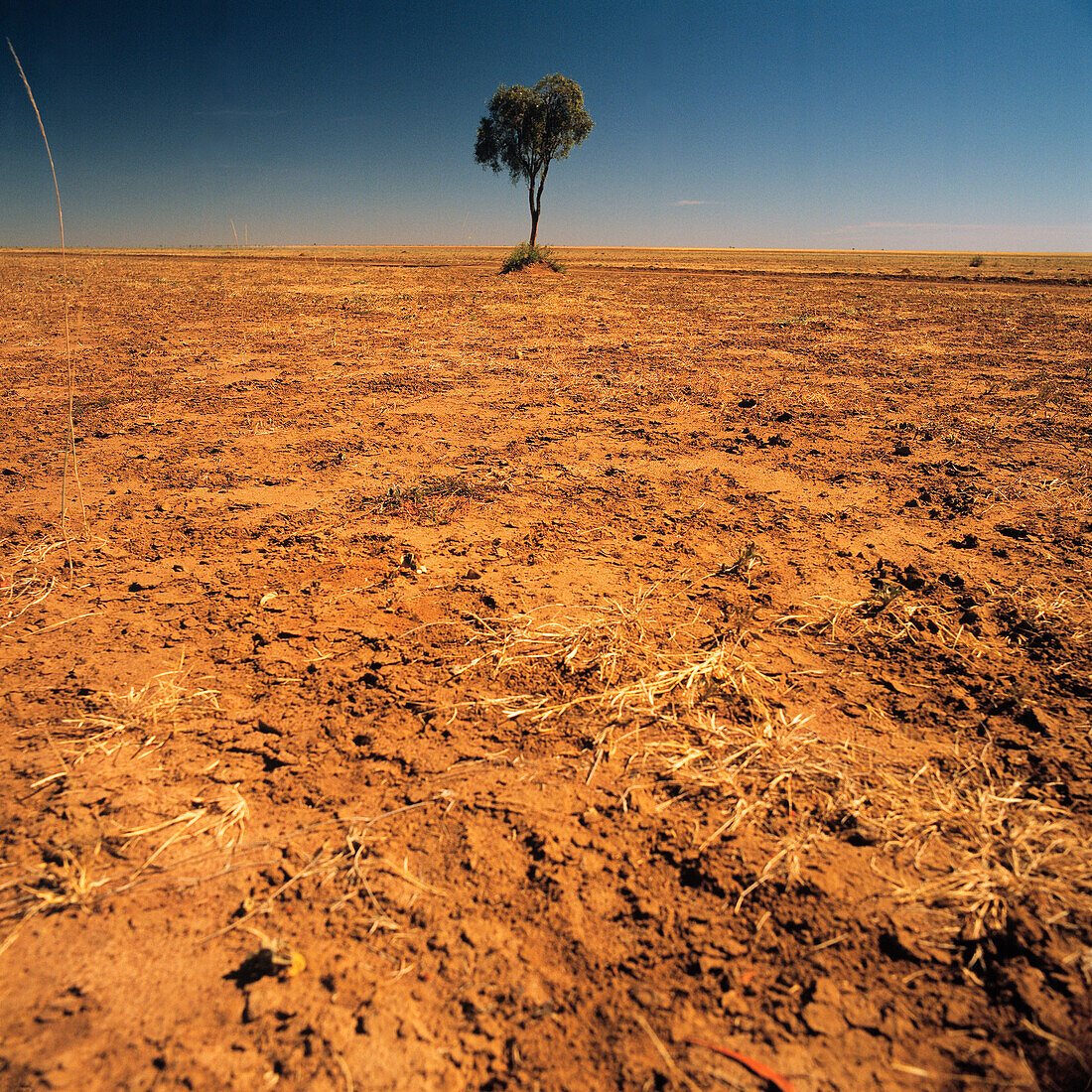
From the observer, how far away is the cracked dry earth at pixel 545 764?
1252 mm

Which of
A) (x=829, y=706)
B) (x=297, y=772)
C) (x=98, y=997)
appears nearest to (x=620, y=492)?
(x=829, y=706)

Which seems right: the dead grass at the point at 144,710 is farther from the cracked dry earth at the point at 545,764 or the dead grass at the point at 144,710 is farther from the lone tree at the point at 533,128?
the lone tree at the point at 533,128

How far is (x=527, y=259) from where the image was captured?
25438 mm

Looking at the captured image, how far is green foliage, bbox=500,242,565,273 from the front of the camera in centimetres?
2475

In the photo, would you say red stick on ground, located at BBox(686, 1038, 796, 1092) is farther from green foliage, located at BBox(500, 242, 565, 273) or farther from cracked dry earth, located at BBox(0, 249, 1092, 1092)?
green foliage, located at BBox(500, 242, 565, 273)

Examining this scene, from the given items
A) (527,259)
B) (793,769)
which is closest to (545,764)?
(793,769)

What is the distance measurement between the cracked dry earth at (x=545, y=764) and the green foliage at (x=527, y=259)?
22.6 m

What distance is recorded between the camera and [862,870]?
5.12 feet

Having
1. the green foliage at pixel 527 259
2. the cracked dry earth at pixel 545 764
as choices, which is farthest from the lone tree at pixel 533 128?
the cracked dry earth at pixel 545 764

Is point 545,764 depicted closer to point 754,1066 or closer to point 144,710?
point 754,1066

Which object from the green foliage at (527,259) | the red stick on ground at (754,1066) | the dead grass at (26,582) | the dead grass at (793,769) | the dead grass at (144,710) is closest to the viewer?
the red stick on ground at (754,1066)

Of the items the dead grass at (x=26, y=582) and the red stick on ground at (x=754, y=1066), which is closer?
A: the red stick on ground at (x=754, y=1066)

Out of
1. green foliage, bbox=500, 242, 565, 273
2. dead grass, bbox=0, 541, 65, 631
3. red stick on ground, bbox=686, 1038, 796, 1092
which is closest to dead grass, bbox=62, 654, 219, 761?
A: dead grass, bbox=0, 541, 65, 631

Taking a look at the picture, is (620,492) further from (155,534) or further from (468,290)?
(468,290)
